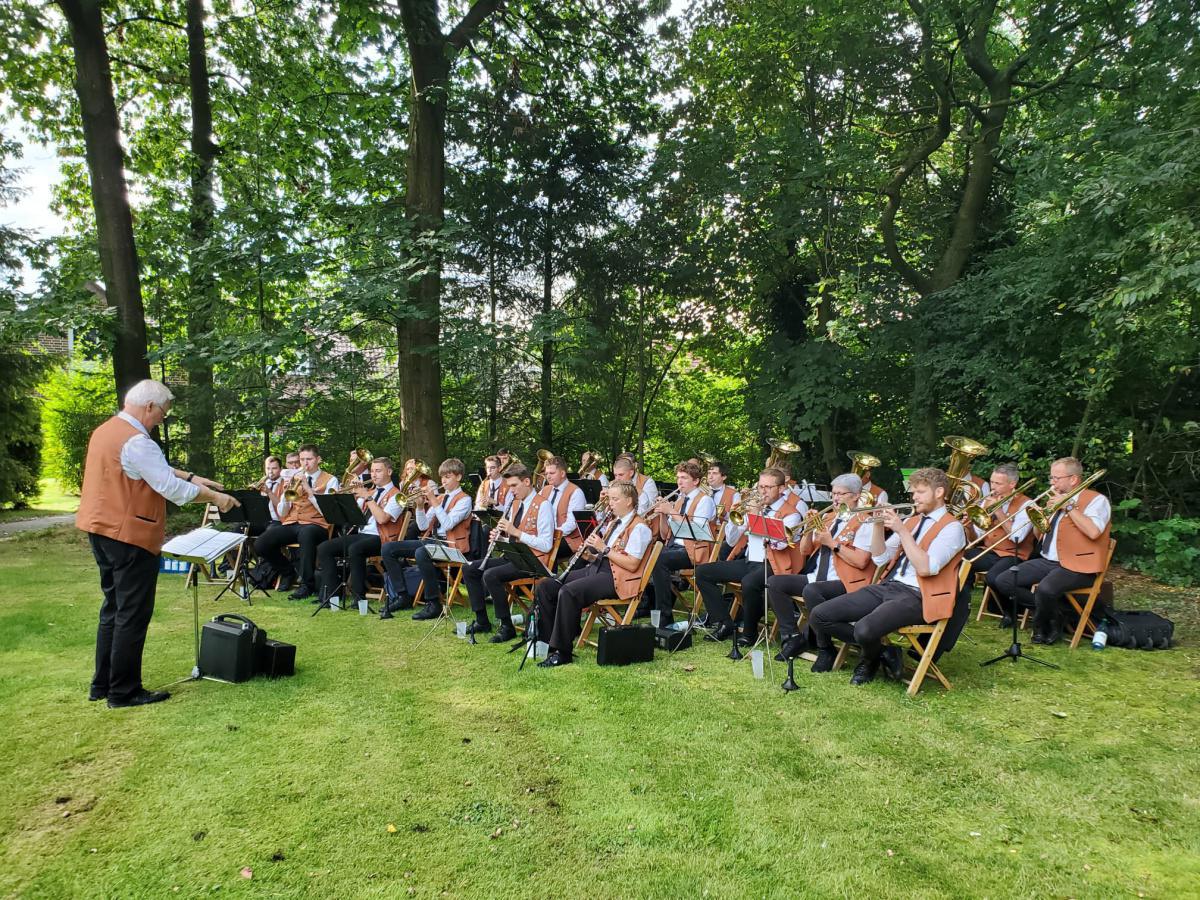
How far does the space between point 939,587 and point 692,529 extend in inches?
92.6

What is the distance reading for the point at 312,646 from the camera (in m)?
6.29

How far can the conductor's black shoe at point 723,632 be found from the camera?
6.58 metres

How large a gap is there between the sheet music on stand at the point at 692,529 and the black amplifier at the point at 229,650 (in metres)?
Result: 3.77

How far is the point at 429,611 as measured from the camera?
24.6ft

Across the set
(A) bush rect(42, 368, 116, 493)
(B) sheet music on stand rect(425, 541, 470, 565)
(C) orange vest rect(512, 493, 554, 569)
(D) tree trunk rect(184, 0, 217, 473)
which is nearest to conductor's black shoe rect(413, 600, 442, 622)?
(B) sheet music on stand rect(425, 541, 470, 565)

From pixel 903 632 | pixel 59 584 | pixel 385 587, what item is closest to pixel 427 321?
pixel 385 587

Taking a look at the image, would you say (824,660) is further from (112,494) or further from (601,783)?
(112,494)

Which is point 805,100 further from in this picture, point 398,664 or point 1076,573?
point 398,664

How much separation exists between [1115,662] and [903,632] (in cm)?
233

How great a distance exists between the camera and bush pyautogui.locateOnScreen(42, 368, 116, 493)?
58.4ft

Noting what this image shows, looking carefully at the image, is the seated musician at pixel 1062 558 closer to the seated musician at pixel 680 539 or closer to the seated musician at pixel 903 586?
the seated musician at pixel 903 586

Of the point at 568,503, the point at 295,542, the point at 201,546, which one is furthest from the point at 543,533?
the point at 295,542

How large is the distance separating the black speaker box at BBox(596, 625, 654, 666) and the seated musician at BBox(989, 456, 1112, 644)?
10.2 feet

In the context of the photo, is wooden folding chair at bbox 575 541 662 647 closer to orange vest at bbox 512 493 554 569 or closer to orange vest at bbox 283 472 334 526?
orange vest at bbox 512 493 554 569
